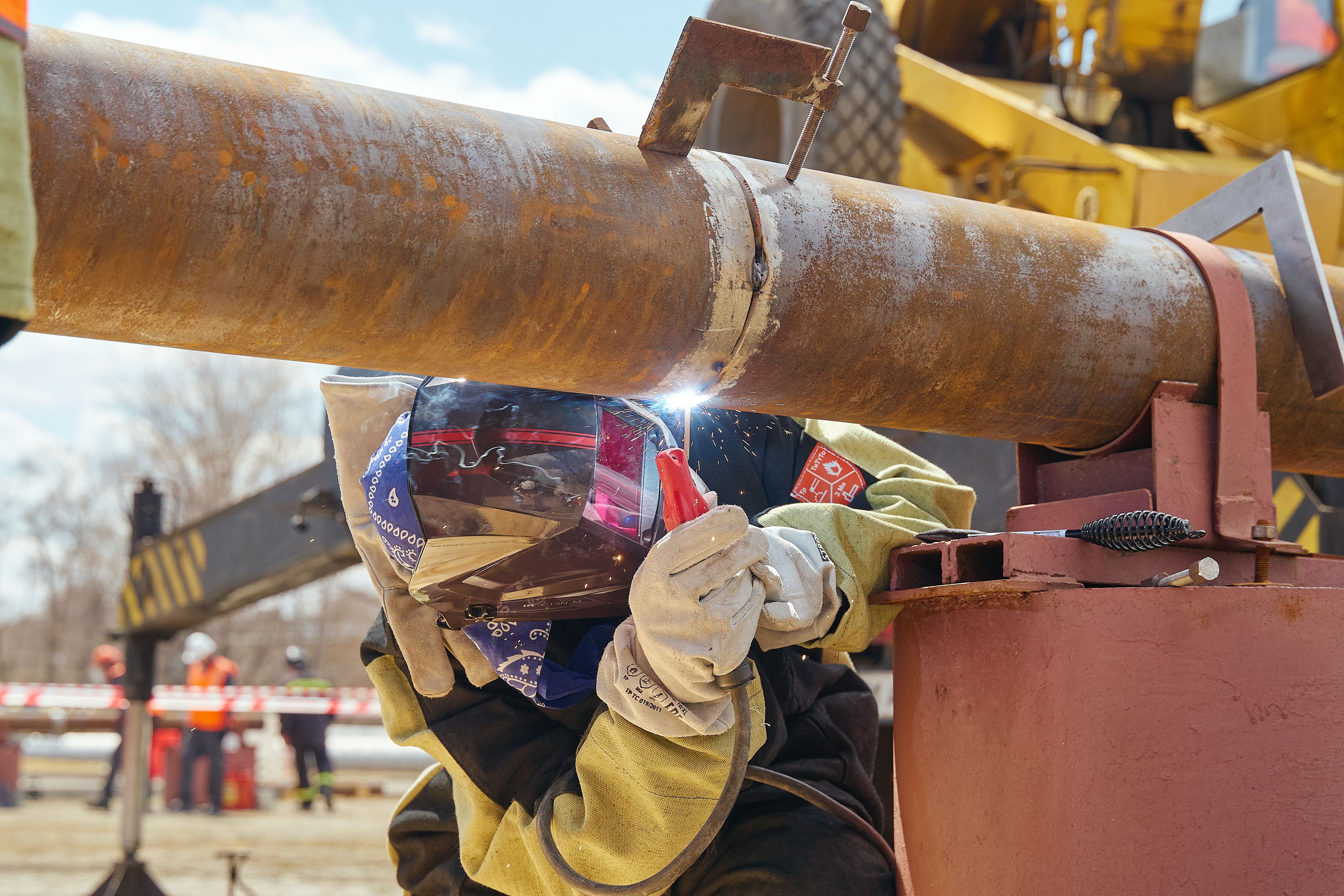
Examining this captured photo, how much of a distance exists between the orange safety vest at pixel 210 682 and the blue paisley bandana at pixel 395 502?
356 inches

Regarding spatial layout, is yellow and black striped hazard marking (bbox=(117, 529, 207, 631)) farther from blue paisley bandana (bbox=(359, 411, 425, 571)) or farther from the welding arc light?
the welding arc light

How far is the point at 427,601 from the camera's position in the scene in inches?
75.5

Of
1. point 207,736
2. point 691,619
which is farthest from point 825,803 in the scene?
point 207,736

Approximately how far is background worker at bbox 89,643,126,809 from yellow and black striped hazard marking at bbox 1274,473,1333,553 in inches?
375

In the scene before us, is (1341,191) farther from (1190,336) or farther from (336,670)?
(336,670)

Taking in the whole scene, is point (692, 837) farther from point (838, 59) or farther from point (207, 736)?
point (207, 736)

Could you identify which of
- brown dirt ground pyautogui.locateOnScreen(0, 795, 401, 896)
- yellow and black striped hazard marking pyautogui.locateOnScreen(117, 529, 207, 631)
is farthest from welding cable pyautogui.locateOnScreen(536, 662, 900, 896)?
brown dirt ground pyautogui.locateOnScreen(0, 795, 401, 896)

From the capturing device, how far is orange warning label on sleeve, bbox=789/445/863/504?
2.12m

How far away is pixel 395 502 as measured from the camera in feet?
6.25

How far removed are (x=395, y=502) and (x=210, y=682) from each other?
10.1m

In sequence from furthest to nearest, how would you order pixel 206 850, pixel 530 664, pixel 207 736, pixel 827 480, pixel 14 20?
1. pixel 207 736
2. pixel 206 850
3. pixel 827 480
4. pixel 530 664
5. pixel 14 20

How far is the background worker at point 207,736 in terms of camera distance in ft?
34.3

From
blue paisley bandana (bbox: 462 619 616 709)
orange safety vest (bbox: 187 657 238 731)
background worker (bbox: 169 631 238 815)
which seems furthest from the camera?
background worker (bbox: 169 631 238 815)

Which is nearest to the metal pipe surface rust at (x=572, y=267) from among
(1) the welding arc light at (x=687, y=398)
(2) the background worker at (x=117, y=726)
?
(1) the welding arc light at (x=687, y=398)
